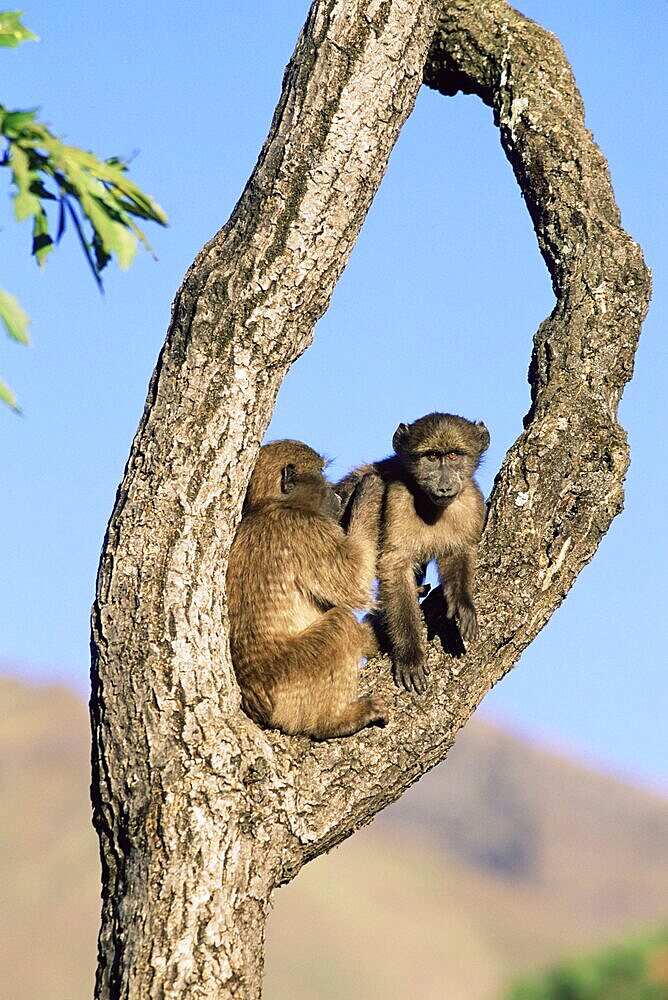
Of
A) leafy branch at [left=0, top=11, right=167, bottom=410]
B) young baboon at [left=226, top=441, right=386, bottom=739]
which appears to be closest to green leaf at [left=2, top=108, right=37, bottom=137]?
leafy branch at [left=0, top=11, right=167, bottom=410]

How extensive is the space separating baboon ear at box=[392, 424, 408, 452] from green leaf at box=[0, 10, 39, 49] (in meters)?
4.07

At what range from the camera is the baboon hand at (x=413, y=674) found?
266 inches

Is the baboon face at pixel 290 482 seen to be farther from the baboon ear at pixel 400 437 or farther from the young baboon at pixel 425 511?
the baboon ear at pixel 400 437

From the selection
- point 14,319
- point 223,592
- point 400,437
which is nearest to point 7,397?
point 14,319

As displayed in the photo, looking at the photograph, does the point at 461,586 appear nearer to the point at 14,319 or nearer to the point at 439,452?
the point at 439,452

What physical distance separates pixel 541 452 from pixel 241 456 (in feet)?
5.87

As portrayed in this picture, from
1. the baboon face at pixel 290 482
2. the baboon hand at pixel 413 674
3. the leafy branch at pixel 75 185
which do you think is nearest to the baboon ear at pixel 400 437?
the baboon face at pixel 290 482

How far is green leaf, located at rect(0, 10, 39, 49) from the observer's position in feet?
14.1

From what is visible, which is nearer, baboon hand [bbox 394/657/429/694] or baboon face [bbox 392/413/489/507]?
baboon hand [bbox 394/657/429/694]

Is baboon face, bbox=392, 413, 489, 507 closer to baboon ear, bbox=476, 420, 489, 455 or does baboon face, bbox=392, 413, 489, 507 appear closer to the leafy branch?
baboon ear, bbox=476, 420, 489, 455

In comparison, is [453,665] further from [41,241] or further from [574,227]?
[41,241]

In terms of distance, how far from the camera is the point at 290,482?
7.75 m

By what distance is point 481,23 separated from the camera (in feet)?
26.3

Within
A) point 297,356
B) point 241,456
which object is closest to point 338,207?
point 297,356
